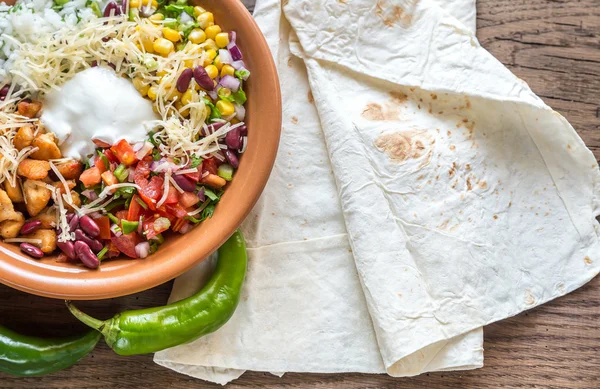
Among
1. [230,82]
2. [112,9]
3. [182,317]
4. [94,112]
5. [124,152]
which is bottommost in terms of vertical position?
[182,317]

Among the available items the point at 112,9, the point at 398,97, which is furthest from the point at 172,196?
the point at 398,97

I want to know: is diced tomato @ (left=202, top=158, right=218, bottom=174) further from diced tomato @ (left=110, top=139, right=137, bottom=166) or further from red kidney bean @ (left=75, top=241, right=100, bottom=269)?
red kidney bean @ (left=75, top=241, right=100, bottom=269)

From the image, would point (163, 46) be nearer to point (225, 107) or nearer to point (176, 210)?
point (225, 107)

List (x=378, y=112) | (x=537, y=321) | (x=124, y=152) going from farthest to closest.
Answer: (x=537, y=321)
(x=378, y=112)
(x=124, y=152)

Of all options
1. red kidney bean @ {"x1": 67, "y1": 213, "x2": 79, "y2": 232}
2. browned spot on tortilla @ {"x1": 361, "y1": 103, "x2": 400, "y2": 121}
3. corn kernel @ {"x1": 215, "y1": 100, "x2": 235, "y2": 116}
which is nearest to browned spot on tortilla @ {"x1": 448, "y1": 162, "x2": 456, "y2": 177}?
browned spot on tortilla @ {"x1": 361, "y1": 103, "x2": 400, "y2": 121}

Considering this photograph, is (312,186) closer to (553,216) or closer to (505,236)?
(505,236)

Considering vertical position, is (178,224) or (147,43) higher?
(147,43)
